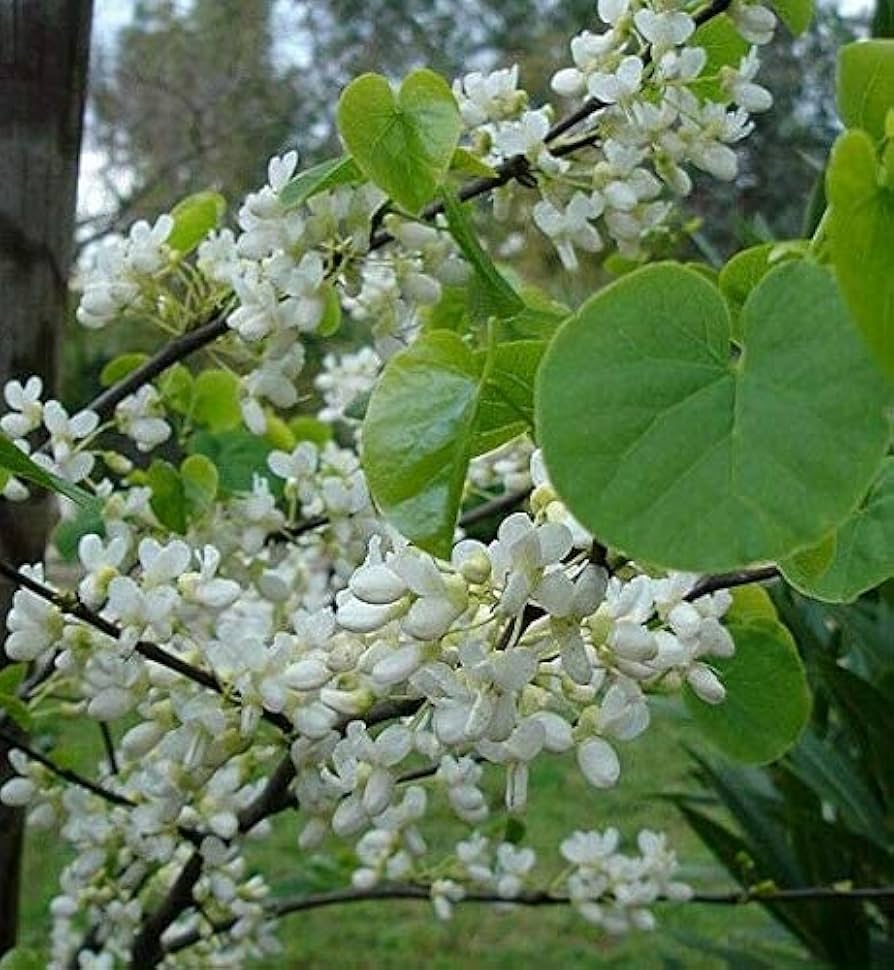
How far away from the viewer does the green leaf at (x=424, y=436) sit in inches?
15.6

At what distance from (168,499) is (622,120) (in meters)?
0.29

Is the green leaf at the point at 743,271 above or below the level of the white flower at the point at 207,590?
above

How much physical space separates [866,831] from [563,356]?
128cm

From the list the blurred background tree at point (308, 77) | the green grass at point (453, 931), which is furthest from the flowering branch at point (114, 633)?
the blurred background tree at point (308, 77)

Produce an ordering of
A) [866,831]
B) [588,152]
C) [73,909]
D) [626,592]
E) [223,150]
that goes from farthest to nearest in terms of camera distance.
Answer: [223,150], [866,831], [73,909], [588,152], [626,592]

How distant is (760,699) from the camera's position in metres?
0.58

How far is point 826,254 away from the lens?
0.33 m

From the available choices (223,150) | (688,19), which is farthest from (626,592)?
(223,150)

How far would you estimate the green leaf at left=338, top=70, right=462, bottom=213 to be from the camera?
1.62 feet

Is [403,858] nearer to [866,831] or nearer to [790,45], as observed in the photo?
[866,831]

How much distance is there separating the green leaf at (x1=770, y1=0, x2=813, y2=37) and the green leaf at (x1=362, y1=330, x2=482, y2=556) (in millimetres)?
349

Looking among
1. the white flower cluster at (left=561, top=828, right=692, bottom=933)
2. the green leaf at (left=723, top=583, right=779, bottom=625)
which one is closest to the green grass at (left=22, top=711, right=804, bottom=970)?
the white flower cluster at (left=561, top=828, right=692, bottom=933)

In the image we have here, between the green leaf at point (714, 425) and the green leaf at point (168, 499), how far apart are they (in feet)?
1.49

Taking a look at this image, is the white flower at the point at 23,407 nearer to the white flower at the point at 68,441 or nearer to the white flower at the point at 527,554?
the white flower at the point at 68,441
